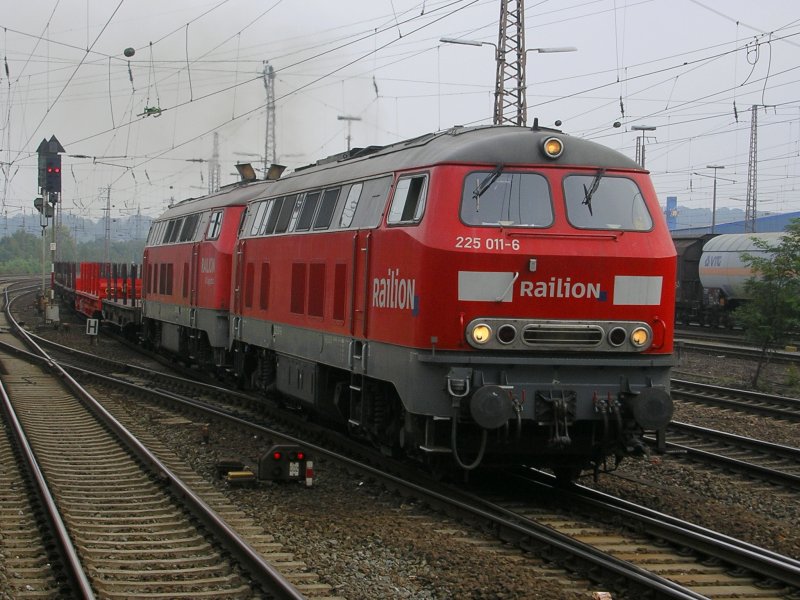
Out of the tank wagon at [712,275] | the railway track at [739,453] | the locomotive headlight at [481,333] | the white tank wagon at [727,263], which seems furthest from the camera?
the tank wagon at [712,275]

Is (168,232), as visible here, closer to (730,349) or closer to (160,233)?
(160,233)

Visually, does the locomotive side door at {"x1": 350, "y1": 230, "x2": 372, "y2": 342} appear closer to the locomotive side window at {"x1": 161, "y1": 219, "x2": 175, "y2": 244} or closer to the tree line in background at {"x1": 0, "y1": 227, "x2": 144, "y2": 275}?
the locomotive side window at {"x1": 161, "y1": 219, "x2": 175, "y2": 244}

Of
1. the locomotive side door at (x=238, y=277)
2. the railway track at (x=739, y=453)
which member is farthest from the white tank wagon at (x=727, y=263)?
the locomotive side door at (x=238, y=277)

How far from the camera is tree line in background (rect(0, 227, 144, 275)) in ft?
345

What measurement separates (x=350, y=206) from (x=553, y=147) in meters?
2.89

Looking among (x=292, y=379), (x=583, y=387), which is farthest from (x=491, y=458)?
(x=292, y=379)

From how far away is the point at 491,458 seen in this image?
1056 cm

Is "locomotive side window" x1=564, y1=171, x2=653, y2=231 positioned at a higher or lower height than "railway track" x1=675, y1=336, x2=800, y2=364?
higher

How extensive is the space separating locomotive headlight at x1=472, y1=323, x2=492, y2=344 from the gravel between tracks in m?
1.66

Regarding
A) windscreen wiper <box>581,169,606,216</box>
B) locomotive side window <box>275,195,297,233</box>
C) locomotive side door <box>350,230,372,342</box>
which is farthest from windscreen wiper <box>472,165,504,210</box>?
locomotive side window <box>275,195,297,233</box>

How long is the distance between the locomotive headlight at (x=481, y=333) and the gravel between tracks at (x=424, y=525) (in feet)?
5.43

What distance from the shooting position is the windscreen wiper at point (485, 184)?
9.99 m

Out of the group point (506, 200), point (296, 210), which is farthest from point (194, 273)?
point (506, 200)

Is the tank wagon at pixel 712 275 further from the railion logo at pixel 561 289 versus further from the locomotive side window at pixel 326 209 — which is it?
the railion logo at pixel 561 289
